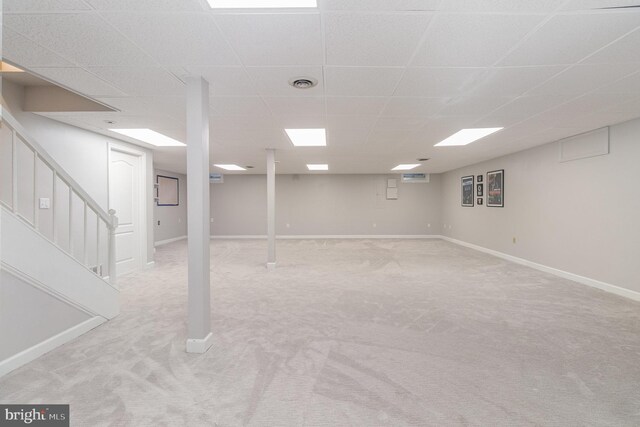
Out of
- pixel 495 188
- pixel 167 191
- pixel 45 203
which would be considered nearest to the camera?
pixel 45 203

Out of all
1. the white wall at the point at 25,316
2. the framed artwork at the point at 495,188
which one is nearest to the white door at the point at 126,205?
the white wall at the point at 25,316

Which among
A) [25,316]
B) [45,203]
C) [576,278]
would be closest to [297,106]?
[25,316]

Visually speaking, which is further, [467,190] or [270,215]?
[467,190]

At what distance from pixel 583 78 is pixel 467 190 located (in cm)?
690

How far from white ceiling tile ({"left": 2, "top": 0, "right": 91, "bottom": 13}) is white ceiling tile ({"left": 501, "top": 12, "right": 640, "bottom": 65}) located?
3.08 meters

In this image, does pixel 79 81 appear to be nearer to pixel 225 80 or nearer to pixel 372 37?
pixel 225 80

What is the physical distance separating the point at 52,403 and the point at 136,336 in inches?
40.1

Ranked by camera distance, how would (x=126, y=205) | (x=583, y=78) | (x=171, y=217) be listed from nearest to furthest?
(x=583, y=78)
(x=126, y=205)
(x=171, y=217)

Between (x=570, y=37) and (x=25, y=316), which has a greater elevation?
(x=570, y=37)

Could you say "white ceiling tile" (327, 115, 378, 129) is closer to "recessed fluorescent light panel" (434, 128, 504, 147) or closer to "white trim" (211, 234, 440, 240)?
"recessed fluorescent light panel" (434, 128, 504, 147)

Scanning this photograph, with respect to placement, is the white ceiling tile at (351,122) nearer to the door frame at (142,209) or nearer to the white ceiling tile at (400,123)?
the white ceiling tile at (400,123)

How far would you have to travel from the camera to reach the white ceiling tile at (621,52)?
214 cm

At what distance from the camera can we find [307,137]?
538 centimetres

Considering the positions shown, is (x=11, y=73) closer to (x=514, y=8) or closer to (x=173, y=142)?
(x=173, y=142)
